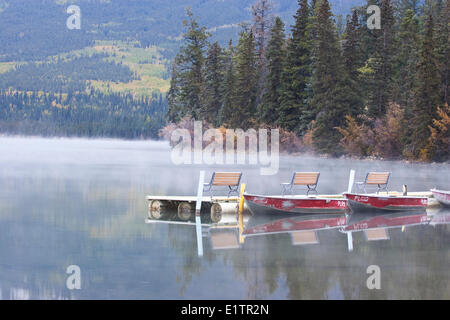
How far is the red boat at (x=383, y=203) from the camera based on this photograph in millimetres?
24078

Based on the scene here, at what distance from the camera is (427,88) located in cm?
5934

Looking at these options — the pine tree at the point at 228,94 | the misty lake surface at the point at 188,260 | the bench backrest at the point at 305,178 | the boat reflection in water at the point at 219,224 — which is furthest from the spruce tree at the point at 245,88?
the boat reflection in water at the point at 219,224

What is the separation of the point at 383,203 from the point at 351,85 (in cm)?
4941

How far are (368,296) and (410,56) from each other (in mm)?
58670

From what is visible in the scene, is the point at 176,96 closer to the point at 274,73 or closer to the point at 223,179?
the point at 274,73

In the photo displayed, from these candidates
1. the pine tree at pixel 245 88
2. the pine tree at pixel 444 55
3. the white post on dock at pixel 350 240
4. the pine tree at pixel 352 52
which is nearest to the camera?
the white post on dock at pixel 350 240

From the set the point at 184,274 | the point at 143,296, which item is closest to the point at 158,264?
the point at 184,274

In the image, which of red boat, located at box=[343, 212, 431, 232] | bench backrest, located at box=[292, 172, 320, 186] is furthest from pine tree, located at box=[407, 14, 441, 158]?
bench backrest, located at box=[292, 172, 320, 186]

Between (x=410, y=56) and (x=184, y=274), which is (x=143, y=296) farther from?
(x=410, y=56)

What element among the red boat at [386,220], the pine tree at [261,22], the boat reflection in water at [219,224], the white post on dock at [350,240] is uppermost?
the pine tree at [261,22]

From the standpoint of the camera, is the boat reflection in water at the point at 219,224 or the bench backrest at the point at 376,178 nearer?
the boat reflection in water at the point at 219,224

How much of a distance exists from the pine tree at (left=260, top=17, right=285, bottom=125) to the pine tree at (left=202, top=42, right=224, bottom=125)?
38.7 ft

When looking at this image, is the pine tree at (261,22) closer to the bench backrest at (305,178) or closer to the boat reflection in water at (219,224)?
the bench backrest at (305,178)

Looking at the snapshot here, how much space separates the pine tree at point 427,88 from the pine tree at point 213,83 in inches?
1328
